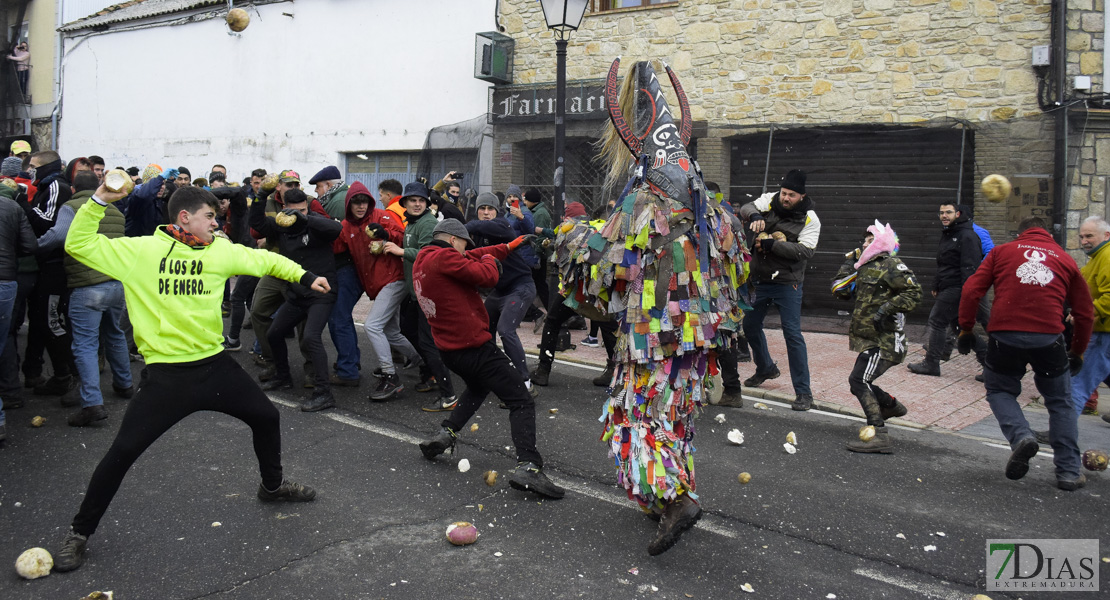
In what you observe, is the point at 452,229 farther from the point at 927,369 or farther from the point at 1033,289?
the point at 927,369

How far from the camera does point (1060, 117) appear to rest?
10805 mm

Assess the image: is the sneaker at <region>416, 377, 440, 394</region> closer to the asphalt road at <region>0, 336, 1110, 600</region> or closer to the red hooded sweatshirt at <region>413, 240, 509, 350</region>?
the asphalt road at <region>0, 336, 1110, 600</region>

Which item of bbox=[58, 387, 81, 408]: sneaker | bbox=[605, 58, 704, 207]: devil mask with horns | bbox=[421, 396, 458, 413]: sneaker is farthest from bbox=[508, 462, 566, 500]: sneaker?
bbox=[58, 387, 81, 408]: sneaker

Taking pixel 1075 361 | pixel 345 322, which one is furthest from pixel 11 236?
pixel 1075 361

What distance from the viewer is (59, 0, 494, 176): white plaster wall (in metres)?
15.8

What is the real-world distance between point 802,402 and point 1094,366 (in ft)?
7.08

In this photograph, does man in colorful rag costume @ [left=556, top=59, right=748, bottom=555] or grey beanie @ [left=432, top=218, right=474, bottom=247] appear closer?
man in colorful rag costume @ [left=556, top=59, right=748, bottom=555]

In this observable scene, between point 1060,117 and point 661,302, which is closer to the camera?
point 661,302

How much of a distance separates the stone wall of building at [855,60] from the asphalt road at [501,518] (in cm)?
692

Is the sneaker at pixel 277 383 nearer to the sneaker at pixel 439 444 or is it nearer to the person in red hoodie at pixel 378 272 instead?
the person in red hoodie at pixel 378 272

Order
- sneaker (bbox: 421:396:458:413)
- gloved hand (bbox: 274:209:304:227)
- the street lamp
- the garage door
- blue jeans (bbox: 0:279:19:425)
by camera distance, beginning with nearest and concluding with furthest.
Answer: blue jeans (bbox: 0:279:19:425), gloved hand (bbox: 274:209:304:227), sneaker (bbox: 421:396:458:413), the street lamp, the garage door

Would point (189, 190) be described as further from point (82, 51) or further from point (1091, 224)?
point (82, 51)

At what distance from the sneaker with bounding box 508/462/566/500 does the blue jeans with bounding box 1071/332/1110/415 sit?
4.05 meters

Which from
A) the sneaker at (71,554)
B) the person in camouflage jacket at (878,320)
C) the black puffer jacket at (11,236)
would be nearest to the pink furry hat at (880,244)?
the person in camouflage jacket at (878,320)
